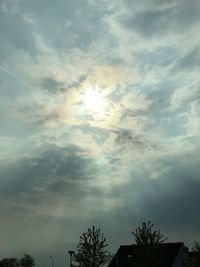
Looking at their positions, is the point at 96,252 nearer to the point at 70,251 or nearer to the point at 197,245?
the point at 70,251

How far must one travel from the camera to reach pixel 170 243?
86812 millimetres

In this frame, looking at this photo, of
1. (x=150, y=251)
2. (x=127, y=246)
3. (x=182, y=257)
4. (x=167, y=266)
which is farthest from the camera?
(x=127, y=246)

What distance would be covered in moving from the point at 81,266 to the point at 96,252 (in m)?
2.83

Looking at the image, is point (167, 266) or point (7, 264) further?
point (7, 264)

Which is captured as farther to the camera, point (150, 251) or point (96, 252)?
point (96, 252)

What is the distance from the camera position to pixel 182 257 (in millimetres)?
84312

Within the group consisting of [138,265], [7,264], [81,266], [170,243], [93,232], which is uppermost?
[7,264]

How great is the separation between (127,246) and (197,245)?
44.3 metres

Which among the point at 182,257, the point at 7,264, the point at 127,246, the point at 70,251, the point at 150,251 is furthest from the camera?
the point at 7,264

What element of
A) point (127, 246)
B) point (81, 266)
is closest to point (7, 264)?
point (127, 246)

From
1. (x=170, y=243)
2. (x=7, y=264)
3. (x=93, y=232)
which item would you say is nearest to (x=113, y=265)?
(x=170, y=243)

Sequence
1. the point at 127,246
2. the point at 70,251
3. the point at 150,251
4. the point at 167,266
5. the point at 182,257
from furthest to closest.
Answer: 1. the point at 127,246
2. the point at 182,257
3. the point at 167,266
4. the point at 70,251
5. the point at 150,251

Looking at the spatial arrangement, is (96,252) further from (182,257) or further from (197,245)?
(182,257)

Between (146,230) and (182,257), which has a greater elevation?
(182,257)
